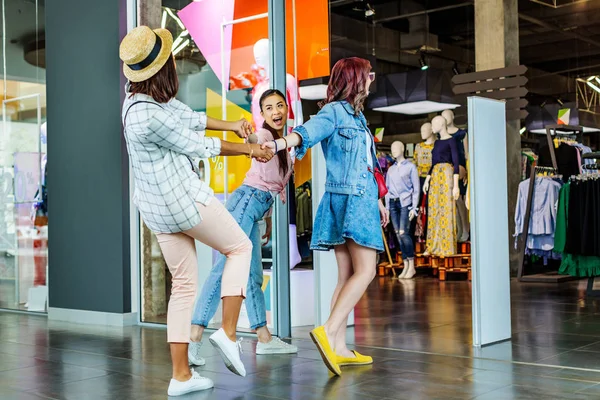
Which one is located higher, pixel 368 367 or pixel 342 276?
pixel 342 276

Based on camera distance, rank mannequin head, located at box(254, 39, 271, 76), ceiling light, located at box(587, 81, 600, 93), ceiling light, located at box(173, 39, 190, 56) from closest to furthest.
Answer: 1. mannequin head, located at box(254, 39, 271, 76)
2. ceiling light, located at box(173, 39, 190, 56)
3. ceiling light, located at box(587, 81, 600, 93)

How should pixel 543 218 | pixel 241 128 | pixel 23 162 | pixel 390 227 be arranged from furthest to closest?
pixel 390 227 → pixel 543 218 → pixel 23 162 → pixel 241 128

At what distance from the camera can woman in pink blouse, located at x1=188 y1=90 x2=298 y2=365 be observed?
4082 millimetres

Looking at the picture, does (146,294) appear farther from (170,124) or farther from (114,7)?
(170,124)

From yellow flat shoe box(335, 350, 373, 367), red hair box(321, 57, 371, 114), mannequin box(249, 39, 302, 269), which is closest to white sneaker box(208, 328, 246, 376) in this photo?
yellow flat shoe box(335, 350, 373, 367)

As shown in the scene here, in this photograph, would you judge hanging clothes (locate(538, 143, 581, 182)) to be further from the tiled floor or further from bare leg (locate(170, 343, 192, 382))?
bare leg (locate(170, 343, 192, 382))

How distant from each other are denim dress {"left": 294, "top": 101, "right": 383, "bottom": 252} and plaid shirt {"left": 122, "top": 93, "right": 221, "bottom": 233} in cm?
64

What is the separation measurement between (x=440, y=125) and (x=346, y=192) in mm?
5718

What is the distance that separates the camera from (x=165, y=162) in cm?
320

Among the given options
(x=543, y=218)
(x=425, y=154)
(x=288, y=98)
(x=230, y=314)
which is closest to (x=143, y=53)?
(x=230, y=314)

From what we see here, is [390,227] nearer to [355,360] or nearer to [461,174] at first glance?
[461,174]

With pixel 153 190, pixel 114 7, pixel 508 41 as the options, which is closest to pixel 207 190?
pixel 153 190

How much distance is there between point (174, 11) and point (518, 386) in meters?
3.57

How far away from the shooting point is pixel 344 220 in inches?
143
